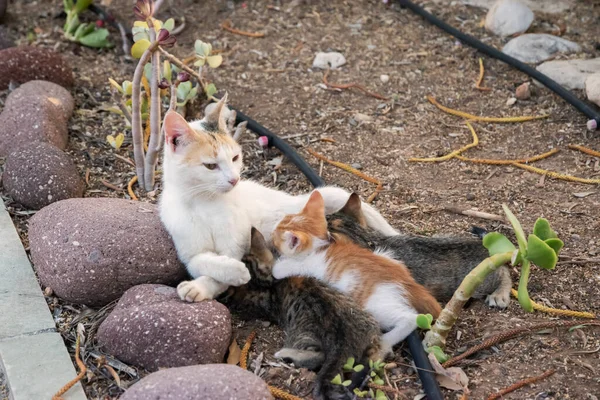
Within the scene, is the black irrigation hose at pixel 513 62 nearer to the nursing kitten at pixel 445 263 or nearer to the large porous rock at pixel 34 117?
the nursing kitten at pixel 445 263

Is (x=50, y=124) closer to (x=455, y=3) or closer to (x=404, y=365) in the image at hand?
(x=404, y=365)

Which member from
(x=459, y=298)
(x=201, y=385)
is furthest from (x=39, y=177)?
(x=459, y=298)

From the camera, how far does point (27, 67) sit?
5.67 m

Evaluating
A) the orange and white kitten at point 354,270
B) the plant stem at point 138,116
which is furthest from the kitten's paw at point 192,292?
the plant stem at point 138,116

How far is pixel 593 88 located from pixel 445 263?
234 centimetres

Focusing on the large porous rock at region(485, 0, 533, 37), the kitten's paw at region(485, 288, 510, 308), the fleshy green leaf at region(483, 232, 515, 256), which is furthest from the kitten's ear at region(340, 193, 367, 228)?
the large porous rock at region(485, 0, 533, 37)

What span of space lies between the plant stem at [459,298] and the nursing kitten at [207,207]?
2.93 ft

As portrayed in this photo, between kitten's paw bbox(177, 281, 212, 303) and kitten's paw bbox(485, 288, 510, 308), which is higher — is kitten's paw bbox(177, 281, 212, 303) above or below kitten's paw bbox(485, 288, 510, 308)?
below

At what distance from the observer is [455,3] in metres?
7.05

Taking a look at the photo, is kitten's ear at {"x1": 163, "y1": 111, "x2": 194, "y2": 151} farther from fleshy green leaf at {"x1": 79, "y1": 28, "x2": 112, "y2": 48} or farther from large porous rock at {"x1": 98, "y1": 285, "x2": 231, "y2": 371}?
fleshy green leaf at {"x1": 79, "y1": 28, "x2": 112, "y2": 48}

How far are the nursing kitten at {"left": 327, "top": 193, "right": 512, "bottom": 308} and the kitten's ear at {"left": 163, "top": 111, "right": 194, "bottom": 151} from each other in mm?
1016

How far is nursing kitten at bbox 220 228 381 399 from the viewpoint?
10.6ft

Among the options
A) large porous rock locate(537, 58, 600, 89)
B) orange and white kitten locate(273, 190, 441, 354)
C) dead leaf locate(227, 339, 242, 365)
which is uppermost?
large porous rock locate(537, 58, 600, 89)

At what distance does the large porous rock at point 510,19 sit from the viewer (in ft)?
21.2
